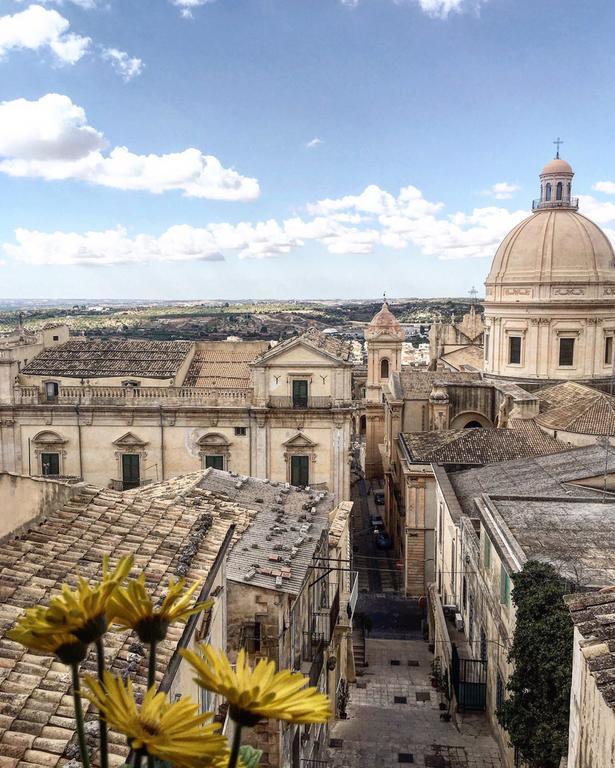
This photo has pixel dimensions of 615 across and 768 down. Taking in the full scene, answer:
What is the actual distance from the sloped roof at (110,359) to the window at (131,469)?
4.01m

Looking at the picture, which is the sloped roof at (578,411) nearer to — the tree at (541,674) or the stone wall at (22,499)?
the tree at (541,674)

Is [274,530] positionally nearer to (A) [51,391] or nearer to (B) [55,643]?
(B) [55,643]

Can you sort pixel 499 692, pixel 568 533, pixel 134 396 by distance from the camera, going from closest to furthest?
pixel 499 692 < pixel 568 533 < pixel 134 396

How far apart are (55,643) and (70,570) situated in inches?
220

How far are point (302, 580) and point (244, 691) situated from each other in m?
9.36

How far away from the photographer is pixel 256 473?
104 ft

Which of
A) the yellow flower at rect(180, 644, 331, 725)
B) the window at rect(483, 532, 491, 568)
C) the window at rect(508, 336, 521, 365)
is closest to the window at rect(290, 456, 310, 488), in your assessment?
the window at rect(483, 532, 491, 568)

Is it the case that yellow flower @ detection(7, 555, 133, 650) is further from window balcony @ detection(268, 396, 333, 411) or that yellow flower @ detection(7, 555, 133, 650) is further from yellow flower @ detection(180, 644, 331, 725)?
window balcony @ detection(268, 396, 333, 411)

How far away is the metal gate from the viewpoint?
1769cm

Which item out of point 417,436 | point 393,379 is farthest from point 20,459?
point 393,379

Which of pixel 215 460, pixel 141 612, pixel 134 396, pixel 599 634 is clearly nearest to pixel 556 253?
pixel 215 460

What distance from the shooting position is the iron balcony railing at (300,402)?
31.0 meters

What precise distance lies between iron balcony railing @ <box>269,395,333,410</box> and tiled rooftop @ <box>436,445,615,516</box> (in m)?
6.10

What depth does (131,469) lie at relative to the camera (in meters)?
32.2
